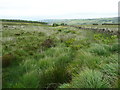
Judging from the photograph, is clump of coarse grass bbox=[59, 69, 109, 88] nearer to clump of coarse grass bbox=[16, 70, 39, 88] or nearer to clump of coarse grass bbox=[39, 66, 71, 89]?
clump of coarse grass bbox=[39, 66, 71, 89]

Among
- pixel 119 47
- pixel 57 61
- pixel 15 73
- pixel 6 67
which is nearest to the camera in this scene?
pixel 15 73

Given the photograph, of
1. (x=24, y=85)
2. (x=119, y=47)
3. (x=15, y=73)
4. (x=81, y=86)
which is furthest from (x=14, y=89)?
(x=119, y=47)

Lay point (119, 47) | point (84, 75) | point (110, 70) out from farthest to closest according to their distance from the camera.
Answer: point (119, 47) < point (110, 70) < point (84, 75)

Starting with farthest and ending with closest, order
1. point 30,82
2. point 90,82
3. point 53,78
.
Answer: point 53,78, point 30,82, point 90,82

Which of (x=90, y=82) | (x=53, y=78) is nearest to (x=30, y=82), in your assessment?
(x=53, y=78)

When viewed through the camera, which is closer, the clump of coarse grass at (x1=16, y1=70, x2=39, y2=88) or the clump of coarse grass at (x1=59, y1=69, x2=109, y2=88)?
the clump of coarse grass at (x1=59, y1=69, x2=109, y2=88)

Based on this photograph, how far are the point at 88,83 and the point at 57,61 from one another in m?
2.02

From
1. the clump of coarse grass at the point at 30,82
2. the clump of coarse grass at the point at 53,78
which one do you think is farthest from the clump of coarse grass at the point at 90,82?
the clump of coarse grass at the point at 30,82

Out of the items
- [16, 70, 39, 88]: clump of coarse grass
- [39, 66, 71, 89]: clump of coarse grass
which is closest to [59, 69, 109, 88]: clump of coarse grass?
[39, 66, 71, 89]: clump of coarse grass

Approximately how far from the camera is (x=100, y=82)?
91.4 inches

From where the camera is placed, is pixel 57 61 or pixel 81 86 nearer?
pixel 81 86

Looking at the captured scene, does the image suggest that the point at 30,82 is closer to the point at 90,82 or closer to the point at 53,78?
the point at 53,78

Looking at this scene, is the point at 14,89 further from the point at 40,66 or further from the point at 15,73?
the point at 40,66

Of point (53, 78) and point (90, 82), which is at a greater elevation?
point (90, 82)
